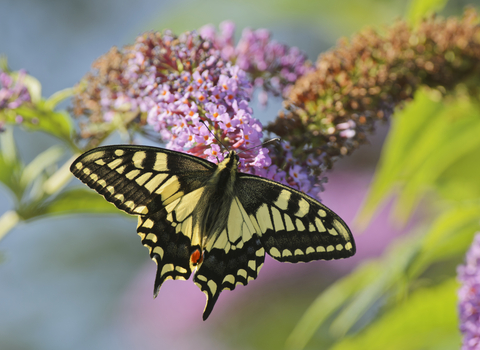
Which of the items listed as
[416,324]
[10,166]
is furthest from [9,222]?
[416,324]

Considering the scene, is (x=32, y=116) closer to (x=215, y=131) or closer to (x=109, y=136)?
(x=109, y=136)

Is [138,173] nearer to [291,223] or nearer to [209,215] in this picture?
[209,215]

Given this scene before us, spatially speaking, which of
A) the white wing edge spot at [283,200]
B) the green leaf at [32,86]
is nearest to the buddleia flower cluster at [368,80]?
the white wing edge spot at [283,200]

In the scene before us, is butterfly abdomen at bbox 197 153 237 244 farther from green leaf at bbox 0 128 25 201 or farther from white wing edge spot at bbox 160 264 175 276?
green leaf at bbox 0 128 25 201

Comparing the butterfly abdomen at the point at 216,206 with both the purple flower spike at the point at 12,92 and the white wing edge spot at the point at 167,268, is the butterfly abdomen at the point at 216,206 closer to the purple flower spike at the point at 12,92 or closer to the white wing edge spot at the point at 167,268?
the white wing edge spot at the point at 167,268

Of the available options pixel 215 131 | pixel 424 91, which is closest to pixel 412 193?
pixel 424 91

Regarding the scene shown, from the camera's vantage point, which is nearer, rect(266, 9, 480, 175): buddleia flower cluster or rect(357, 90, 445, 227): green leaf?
rect(266, 9, 480, 175): buddleia flower cluster

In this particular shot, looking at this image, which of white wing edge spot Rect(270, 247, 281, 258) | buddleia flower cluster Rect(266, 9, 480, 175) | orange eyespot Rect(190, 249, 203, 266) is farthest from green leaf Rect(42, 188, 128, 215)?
buddleia flower cluster Rect(266, 9, 480, 175)
